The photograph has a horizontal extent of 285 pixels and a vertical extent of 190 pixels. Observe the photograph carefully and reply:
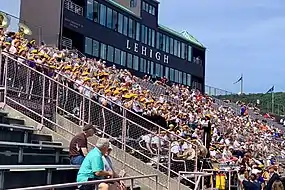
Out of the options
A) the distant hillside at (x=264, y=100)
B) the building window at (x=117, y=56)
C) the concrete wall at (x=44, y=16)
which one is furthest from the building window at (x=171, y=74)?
the concrete wall at (x=44, y=16)

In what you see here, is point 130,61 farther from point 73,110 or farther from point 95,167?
point 95,167

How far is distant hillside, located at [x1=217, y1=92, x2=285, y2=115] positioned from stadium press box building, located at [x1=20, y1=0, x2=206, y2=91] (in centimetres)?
603

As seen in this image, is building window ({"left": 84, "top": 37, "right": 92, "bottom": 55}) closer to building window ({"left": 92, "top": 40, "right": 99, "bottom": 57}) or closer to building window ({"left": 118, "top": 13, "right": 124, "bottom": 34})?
building window ({"left": 92, "top": 40, "right": 99, "bottom": 57})

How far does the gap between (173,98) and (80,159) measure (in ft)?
75.6

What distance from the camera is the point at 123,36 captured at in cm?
4588

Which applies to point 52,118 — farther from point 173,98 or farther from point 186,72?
point 186,72

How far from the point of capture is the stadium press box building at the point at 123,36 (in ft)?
125

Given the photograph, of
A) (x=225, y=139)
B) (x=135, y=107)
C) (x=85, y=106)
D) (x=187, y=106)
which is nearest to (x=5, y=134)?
(x=85, y=106)

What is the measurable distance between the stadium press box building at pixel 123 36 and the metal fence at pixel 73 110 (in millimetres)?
22601

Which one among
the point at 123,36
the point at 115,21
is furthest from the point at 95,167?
the point at 123,36

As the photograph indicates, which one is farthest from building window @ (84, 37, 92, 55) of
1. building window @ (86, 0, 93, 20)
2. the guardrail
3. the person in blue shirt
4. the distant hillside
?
the person in blue shirt

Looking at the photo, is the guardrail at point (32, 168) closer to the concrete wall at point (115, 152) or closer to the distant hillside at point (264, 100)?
the concrete wall at point (115, 152)

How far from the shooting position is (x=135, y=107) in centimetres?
1648

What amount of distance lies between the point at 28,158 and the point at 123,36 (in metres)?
36.3
